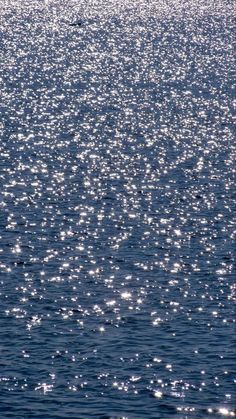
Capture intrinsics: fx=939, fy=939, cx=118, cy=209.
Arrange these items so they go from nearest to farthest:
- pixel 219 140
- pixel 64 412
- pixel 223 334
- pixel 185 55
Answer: pixel 64 412 → pixel 223 334 → pixel 219 140 → pixel 185 55

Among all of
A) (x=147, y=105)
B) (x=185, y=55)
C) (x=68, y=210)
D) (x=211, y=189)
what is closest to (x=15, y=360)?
(x=68, y=210)

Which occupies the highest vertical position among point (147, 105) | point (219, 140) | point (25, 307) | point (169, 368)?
point (147, 105)

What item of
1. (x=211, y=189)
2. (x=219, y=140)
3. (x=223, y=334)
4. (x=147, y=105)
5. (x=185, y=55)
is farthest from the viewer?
(x=185, y=55)

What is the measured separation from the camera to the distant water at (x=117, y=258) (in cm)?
5506

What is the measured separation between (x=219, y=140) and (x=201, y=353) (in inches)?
2451

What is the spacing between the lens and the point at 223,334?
6184cm

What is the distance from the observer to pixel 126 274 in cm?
7269

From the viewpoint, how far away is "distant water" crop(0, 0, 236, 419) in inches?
2168

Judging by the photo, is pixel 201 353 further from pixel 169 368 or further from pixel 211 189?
pixel 211 189

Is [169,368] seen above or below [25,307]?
below

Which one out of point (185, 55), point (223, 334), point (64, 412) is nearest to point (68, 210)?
point (223, 334)

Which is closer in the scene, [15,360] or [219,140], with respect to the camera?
[15,360]

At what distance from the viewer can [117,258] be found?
7625 centimetres

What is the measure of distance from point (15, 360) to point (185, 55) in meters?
149
